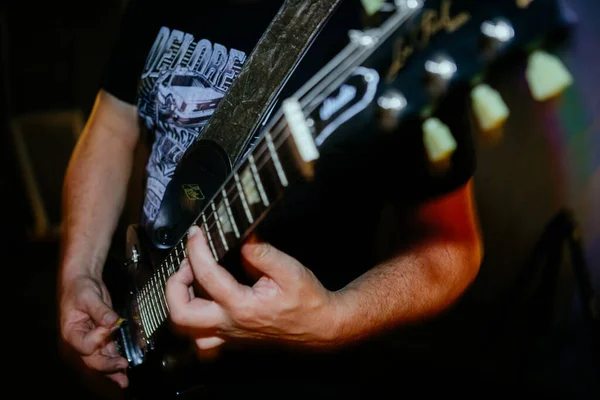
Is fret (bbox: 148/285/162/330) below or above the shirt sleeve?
below

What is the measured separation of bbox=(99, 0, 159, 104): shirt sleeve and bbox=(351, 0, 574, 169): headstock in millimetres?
930

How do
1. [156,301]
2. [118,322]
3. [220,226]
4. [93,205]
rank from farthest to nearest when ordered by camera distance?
1. [93,205]
2. [118,322]
3. [156,301]
4. [220,226]

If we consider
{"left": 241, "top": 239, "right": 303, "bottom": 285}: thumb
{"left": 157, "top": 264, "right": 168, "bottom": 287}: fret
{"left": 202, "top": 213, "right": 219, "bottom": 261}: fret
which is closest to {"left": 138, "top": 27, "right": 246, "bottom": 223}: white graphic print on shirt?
{"left": 157, "top": 264, "right": 168, "bottom": 287}: fret

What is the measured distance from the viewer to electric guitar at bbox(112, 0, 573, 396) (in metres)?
0.55

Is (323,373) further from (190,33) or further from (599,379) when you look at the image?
(599,379)

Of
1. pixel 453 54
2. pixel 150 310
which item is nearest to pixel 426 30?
pixel 453 54

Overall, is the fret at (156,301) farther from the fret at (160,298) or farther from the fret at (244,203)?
the fret at (244,203)

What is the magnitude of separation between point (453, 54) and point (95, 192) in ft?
4.15

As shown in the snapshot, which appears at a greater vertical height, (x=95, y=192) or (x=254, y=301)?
(x=95, y=192)

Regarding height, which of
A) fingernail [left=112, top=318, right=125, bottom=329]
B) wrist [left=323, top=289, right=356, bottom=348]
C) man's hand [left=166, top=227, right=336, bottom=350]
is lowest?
wrist [left=323, top=289, right=356, bottom=348]

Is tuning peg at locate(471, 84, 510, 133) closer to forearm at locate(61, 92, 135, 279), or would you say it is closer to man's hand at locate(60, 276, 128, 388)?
man's hand at locate(60, 276, 128, 388)

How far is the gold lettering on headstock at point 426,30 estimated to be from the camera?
0.59 m

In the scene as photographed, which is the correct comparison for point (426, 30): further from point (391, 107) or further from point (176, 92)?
Answer: point (176, 92)

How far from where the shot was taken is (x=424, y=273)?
3.67ft
